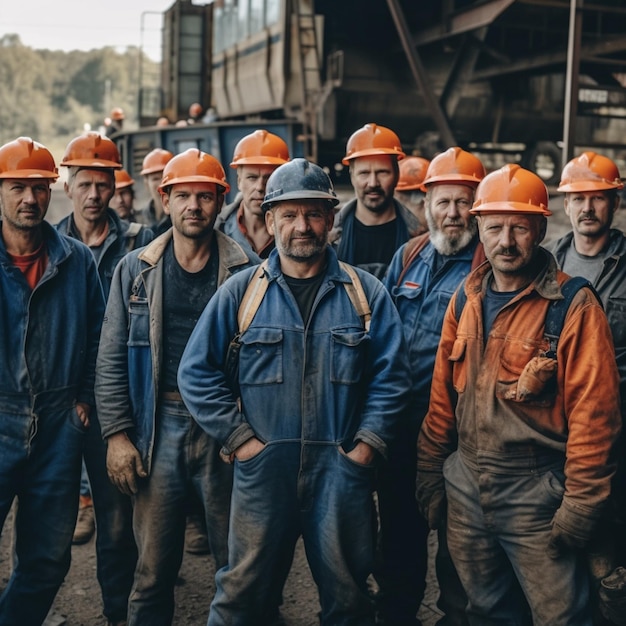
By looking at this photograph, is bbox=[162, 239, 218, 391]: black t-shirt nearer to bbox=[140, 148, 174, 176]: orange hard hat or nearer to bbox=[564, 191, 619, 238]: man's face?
bbox=[564, 191, 619, 238]: man's face

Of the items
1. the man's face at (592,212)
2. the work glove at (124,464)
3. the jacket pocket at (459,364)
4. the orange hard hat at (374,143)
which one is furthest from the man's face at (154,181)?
the jacket pocket at (459,364)

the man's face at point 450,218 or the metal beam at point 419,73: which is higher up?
the metal beam at point 419,73

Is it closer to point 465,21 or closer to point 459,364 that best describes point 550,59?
point 465,21

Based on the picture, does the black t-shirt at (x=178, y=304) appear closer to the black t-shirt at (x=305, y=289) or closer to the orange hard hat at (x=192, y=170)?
the orange hard hat at (x=192, y=170)

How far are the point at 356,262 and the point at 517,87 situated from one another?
8263 millimetres

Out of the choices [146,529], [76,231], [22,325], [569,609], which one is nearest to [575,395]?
[569,609]

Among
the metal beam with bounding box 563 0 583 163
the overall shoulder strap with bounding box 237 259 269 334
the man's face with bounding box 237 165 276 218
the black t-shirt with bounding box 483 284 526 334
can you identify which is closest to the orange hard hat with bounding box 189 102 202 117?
the metal beam with bounding box 563 0 583 163

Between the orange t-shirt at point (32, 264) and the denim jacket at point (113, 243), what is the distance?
1.08 m

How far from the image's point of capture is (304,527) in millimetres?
3430

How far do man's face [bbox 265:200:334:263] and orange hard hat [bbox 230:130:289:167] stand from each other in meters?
1.91

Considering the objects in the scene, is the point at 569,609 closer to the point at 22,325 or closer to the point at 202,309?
the point at 202,309

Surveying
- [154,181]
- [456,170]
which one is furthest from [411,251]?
[154,181]

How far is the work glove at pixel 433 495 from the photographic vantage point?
143 inches

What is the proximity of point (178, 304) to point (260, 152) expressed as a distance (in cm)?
A: 183
